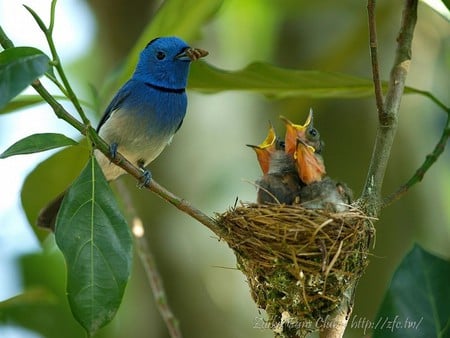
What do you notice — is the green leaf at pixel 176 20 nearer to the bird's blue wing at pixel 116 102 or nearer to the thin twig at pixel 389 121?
the bird's blue wing at pixel 116 102

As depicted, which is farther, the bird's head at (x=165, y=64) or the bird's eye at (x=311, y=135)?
the bird's head at (x=165, y=64)

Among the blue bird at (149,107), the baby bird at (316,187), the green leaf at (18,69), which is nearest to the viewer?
the green leaf at (18,69)

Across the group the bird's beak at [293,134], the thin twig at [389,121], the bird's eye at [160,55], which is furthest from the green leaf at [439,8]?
the bird's eye at [160,55]

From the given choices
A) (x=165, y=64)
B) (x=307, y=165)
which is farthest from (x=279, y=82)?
(x=165, y=64)

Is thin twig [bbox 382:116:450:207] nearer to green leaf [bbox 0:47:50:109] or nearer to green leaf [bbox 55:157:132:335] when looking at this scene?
green leaf [bbox 55:157:132:335]

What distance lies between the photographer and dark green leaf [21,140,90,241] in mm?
3365

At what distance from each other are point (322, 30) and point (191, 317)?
209 centimetres

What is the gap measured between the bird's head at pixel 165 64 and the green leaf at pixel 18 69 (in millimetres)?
1789

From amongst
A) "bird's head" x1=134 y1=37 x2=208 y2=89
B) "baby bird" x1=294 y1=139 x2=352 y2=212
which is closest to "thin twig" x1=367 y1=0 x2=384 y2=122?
"baby bird" x1=294 y1=139 x2=352 y2=212

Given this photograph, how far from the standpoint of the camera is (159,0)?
565cm

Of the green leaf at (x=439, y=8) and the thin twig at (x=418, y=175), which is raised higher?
the green leaf at (x=439, y=8)

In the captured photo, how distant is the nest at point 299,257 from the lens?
2.73 m

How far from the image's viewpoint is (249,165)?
19.6 ft

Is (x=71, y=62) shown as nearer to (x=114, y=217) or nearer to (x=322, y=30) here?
(x=322, y=30)
